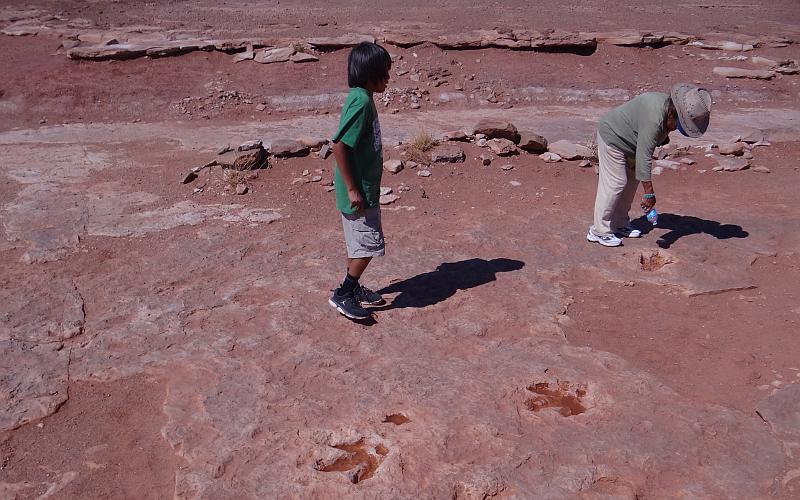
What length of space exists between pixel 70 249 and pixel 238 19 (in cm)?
1021

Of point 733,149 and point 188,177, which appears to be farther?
point 733,149

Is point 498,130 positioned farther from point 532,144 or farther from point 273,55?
point 273,55

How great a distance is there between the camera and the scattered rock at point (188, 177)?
6.83m

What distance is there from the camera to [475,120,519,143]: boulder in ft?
25.6

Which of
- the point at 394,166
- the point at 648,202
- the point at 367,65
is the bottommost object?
the point at 394,166

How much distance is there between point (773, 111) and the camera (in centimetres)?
1073

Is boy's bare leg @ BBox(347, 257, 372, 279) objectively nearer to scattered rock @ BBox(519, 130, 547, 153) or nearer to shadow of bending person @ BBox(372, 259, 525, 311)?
shadow of bending person @ BBox(372, 259, 525, 311)

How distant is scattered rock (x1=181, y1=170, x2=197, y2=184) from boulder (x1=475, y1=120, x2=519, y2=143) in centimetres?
313

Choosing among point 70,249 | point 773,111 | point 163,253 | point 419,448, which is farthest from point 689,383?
point 773,111

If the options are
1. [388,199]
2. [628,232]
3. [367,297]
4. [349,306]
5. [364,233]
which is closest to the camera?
[364,233]

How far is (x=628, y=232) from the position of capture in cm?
555

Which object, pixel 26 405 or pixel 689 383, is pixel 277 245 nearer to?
pixel 26 405

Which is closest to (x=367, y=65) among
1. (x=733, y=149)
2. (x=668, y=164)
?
(x=668, y=164)

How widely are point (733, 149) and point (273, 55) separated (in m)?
6.84
